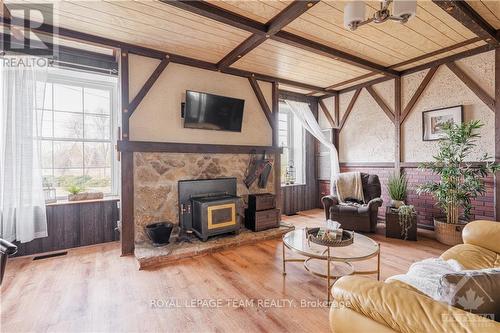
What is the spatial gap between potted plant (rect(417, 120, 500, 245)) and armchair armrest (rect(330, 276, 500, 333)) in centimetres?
307

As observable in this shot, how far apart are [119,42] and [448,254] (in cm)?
410

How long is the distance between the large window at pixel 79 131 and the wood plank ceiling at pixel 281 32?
1.06 meters

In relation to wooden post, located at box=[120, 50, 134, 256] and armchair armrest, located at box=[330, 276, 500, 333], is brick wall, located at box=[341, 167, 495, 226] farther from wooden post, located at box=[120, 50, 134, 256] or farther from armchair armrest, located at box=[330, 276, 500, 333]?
wooden post, located at box=[120, 50, 134, 256]

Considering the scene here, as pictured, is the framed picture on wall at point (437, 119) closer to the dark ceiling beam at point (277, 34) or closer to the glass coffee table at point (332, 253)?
the dark ceiling beam at point (277, 34)

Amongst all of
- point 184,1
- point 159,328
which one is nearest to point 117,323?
point 159,328

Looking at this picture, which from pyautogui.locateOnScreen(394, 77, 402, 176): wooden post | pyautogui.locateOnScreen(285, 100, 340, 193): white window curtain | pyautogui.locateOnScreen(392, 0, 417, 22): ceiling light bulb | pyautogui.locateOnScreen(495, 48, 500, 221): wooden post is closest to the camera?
pyautogui.locateOnScreen(392, 0, 417, 22): ceiling light bulb

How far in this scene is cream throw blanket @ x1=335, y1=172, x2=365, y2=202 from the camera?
13.9 feet

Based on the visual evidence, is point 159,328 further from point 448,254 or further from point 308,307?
point 448,254

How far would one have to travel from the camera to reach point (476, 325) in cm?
83

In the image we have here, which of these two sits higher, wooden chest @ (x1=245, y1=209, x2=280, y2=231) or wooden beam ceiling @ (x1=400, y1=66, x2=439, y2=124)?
wooden beam ceiling @ (x1=400, y1=66, x2=439, y2=124)

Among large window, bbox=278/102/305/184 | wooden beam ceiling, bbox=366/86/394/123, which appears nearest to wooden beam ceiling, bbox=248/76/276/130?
large window, bbox=278/102/305/184

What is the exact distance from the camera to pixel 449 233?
11.0 ft

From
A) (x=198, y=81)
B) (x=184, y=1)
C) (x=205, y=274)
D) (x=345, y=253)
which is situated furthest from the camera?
(x=198, y=81)

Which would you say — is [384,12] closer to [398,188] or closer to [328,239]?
[328,239]
